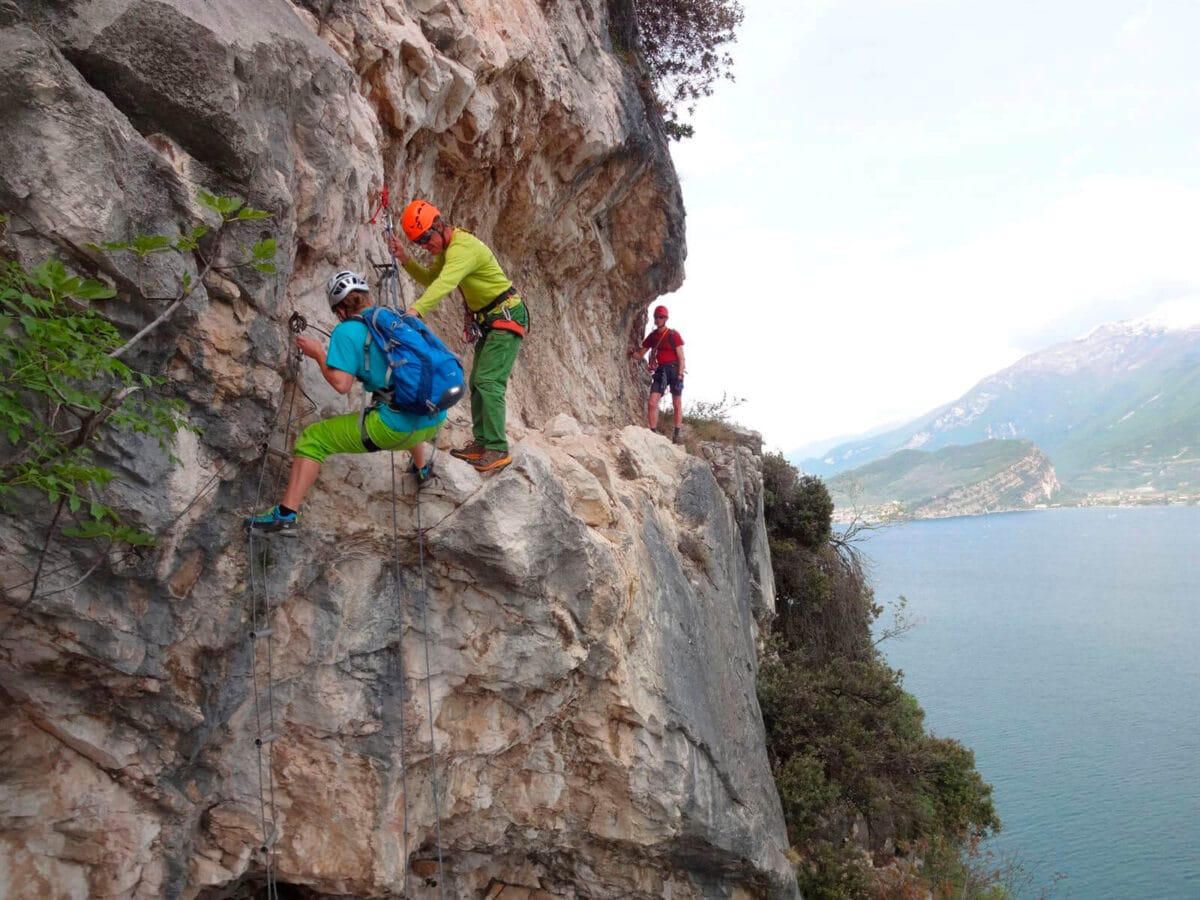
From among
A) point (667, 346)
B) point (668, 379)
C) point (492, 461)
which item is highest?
point (667, 346)

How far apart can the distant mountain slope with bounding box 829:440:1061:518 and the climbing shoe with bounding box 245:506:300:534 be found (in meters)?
144

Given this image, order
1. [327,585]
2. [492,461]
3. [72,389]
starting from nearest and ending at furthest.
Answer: [72,389]
[327,585]
[492,461]

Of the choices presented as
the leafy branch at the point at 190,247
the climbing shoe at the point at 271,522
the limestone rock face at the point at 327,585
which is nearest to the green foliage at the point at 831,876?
the limestone rock face at the point at 327,585

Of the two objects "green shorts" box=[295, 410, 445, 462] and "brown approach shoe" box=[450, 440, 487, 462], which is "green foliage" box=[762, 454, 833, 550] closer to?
"brown approach shoe" box=[450, 440, 487, 462]

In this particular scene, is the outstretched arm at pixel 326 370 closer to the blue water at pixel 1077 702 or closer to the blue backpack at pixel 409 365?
the blue backpack at pixel 409 365

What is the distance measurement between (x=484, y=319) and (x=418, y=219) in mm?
1105

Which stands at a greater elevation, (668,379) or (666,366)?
(666,366)

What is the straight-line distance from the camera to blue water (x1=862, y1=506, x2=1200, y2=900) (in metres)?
22.2

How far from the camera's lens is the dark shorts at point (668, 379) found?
13.0m

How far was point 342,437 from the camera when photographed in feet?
18.5

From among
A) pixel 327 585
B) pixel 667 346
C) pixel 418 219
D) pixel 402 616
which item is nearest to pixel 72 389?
pixel 327 585

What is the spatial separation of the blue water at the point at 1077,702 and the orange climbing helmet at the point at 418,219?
925 inches

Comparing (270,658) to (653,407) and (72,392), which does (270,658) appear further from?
(653,407)

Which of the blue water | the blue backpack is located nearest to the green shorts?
the blue backpack
